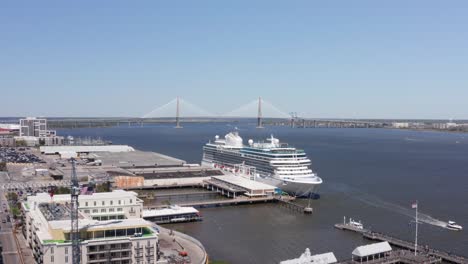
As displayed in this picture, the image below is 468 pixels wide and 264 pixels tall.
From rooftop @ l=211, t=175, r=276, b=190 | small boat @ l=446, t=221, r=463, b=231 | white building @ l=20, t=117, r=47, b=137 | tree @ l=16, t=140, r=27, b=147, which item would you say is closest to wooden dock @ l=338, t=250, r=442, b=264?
small boat @ l=446, t=221, r=463, b=231

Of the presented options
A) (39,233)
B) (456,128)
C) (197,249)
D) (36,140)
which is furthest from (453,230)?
(456,128)

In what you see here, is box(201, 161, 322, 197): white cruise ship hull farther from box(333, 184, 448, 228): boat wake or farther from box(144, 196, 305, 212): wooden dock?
box(333, 184, 448, 228): boat wake

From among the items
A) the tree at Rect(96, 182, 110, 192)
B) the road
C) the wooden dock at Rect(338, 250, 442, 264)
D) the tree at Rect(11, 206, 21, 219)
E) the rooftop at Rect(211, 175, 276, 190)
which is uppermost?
the rooftop at Rect(211, 175, 276, 190)

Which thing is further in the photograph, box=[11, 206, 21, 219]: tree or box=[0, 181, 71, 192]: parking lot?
box=[0, 181, 71, 192]: parking lot

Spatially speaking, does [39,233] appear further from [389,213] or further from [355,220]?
[389,213]

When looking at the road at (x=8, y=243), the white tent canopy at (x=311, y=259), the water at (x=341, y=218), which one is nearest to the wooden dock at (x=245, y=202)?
the water at (x=341, y=218)

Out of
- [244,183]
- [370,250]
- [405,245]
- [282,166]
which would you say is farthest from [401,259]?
[244,183]

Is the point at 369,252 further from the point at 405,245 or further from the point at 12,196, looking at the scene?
the point at 12,196
